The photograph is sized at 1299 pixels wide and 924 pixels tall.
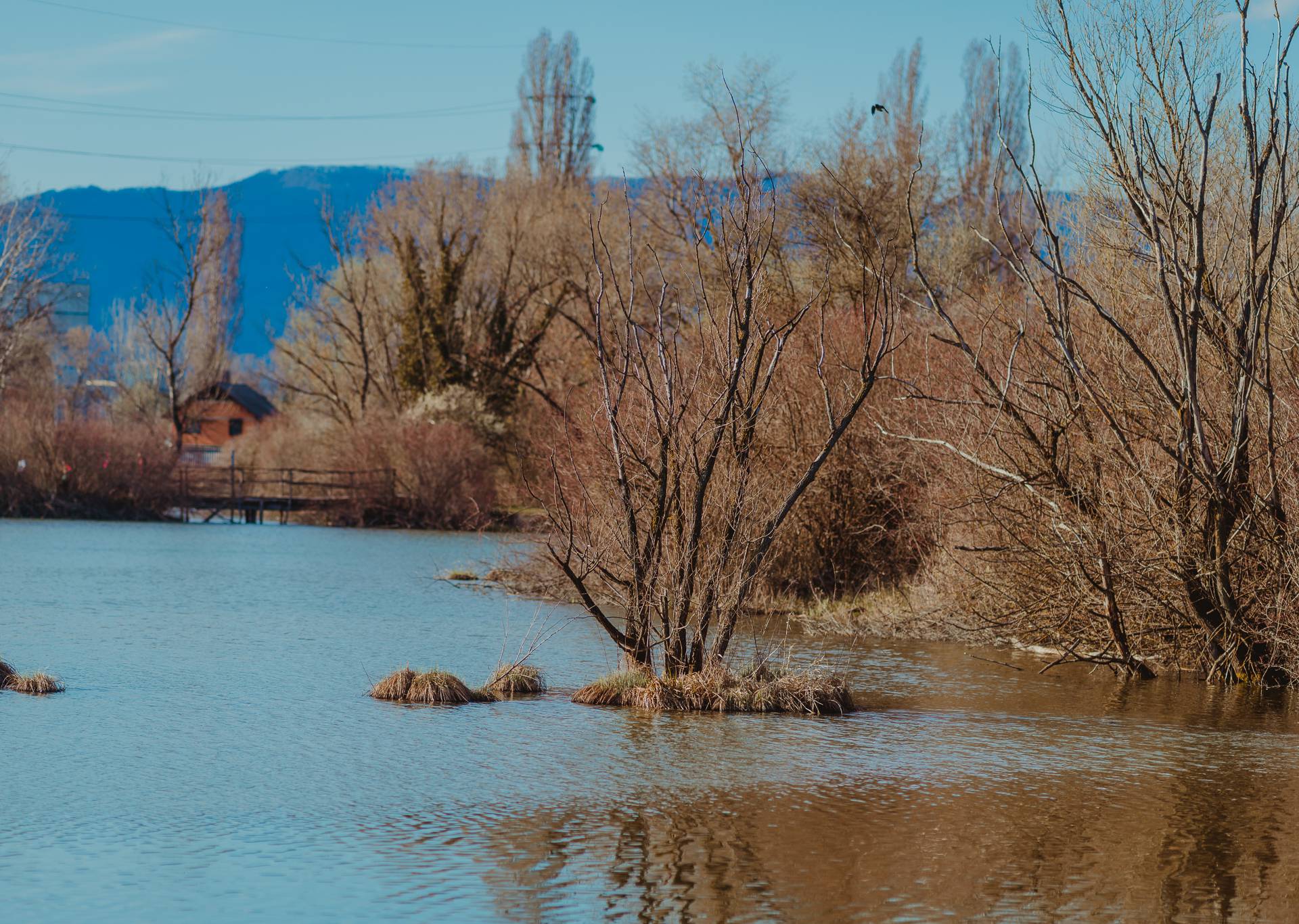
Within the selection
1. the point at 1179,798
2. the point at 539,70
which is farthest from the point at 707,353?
the point at 539,70

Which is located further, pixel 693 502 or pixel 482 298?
pixel 482 298

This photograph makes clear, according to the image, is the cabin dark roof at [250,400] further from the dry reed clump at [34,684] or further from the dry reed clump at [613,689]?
the dry reed clump at [613,689]

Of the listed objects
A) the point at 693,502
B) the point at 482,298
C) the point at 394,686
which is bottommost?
the point at 394,686

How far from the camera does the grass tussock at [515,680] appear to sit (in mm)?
13742

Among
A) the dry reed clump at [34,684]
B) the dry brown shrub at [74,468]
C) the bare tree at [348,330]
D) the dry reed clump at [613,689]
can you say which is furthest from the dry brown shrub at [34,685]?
the bare tree at [348,330]

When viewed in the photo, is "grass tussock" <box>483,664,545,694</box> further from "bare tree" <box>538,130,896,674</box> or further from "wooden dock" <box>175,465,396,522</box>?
"wooden dock" <box>175,465,396,522</box>

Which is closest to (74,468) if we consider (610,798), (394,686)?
(394,686)

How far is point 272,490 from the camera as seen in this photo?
51.3 metres

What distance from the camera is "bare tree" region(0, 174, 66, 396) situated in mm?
52000

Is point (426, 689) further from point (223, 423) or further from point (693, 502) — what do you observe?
point (223, 423)

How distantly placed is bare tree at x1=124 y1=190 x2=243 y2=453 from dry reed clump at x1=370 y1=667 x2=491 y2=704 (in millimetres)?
38330

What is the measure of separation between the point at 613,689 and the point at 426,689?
1.63 metres

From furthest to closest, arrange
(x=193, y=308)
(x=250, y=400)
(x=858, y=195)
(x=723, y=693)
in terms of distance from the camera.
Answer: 1. (x=250, y=400)
2. (x=193, y=308)
3. (x=858, y=195)
4. (x=723, y=693)

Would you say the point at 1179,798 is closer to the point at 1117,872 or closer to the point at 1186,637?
the point at 1117,872
